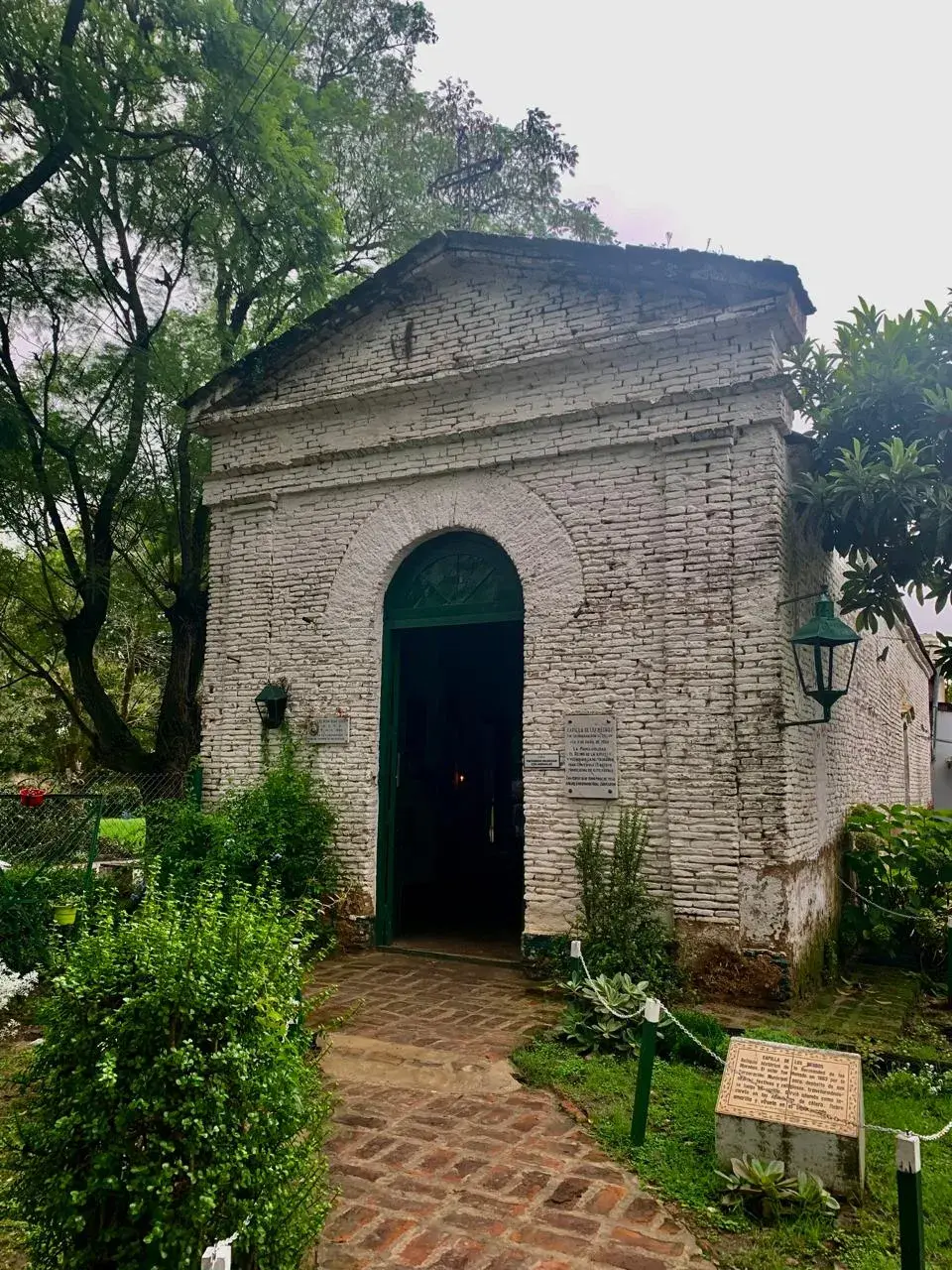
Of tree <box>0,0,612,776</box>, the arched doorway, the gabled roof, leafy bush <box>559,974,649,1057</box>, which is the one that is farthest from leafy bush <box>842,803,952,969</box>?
tree <box>0,0,612,776</box>

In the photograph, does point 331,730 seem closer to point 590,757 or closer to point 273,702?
point 273,702

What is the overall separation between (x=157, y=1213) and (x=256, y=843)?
6.16 m

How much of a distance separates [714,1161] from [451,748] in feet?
30.6

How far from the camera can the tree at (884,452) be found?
7480 mm

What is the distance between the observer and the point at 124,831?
14.4m

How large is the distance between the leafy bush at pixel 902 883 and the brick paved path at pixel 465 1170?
4.11 meters

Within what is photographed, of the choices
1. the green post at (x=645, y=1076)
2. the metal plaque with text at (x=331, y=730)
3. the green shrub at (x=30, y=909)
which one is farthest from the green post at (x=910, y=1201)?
the metal plaque with text at (x=331, y=730)

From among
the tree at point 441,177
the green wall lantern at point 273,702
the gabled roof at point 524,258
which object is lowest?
the green wall lantern at point 273,702

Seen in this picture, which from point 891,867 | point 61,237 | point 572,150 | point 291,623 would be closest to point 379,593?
point 291,623

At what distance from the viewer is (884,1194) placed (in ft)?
13.9

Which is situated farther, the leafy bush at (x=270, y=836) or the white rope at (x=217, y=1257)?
the leafy bush at (x=270, y=836)

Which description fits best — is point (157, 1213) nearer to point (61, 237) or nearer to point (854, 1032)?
point (854, 1032)

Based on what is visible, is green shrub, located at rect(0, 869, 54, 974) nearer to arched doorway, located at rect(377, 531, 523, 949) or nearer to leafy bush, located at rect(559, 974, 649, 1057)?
arched doorway, located at rect(377, 531, 523, 949)

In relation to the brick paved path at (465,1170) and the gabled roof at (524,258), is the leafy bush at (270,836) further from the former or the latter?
the gabled roof at (524,258)
